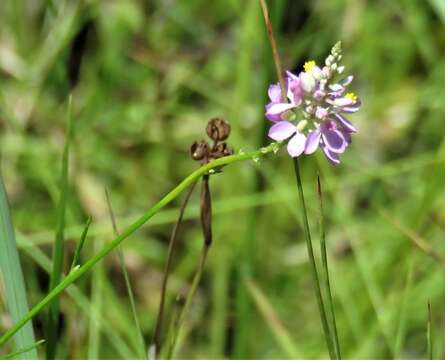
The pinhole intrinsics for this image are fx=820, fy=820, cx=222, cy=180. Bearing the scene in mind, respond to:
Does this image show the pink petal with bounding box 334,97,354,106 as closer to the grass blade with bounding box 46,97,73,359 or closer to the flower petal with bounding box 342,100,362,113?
the flower petal with bounding box 342,100,362,113

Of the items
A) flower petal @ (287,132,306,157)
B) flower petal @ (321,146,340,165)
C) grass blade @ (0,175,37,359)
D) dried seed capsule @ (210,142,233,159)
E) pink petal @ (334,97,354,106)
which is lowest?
grass blade @ (0,175,37,359)

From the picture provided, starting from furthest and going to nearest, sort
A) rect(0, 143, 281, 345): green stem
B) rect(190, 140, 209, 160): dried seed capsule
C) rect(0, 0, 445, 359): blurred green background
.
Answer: rect(0, 0, 445, 359): blurred green background
rect(190, 140, 209, 160): dried seed capsule
rect(0, 143, 281, 345): green stem

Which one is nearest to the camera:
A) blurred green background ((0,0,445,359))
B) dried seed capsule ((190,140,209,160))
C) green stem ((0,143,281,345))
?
green stem ((0,143,281,345))

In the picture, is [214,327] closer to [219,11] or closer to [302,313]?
[302,313]

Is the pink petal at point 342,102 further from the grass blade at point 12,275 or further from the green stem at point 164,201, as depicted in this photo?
the grass blade at point 12,275

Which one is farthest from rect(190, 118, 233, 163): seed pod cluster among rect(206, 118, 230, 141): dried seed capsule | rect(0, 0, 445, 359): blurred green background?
rect(0, 0, 445, 359): blurred green background

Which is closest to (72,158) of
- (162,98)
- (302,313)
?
(162,98)

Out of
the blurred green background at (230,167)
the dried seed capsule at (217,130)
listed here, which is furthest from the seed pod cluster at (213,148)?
the blurred green background at (230,167)

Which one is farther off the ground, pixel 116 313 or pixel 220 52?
pixel 220 52
